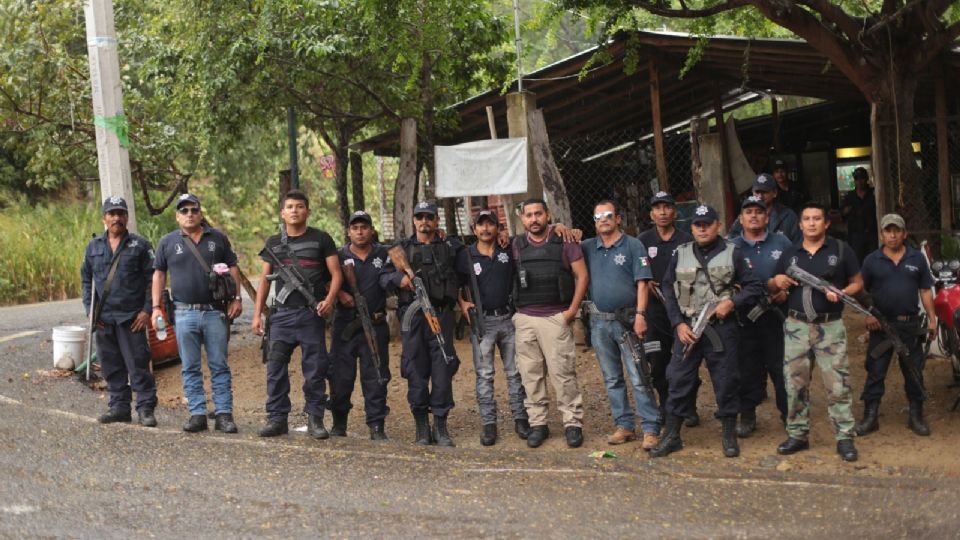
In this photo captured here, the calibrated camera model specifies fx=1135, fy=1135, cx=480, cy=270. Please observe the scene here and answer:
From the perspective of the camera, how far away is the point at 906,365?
8219mm

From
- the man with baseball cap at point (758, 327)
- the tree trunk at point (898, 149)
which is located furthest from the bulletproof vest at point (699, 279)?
the tree trunk at point (898, 149)

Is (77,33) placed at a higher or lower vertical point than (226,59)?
higher

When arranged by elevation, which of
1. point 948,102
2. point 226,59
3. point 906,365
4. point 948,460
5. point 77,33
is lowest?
point 948,460

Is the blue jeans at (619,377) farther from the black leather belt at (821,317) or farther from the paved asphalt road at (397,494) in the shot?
the black leather belt at (821,317)

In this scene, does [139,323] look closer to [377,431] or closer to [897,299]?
[377,431]

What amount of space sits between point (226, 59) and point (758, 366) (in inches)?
290

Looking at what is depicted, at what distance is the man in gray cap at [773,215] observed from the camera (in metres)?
8.85

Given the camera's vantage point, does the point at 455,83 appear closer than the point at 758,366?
No

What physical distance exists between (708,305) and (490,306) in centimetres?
169

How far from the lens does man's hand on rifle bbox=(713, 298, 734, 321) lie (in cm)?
776

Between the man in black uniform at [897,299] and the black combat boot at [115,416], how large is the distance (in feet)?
18.4

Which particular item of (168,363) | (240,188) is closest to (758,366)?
(168,363)

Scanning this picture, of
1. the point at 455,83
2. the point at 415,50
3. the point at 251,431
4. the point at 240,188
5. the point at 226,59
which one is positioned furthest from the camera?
the point at 240,188

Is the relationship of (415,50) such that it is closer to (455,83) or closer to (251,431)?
(455,83)
